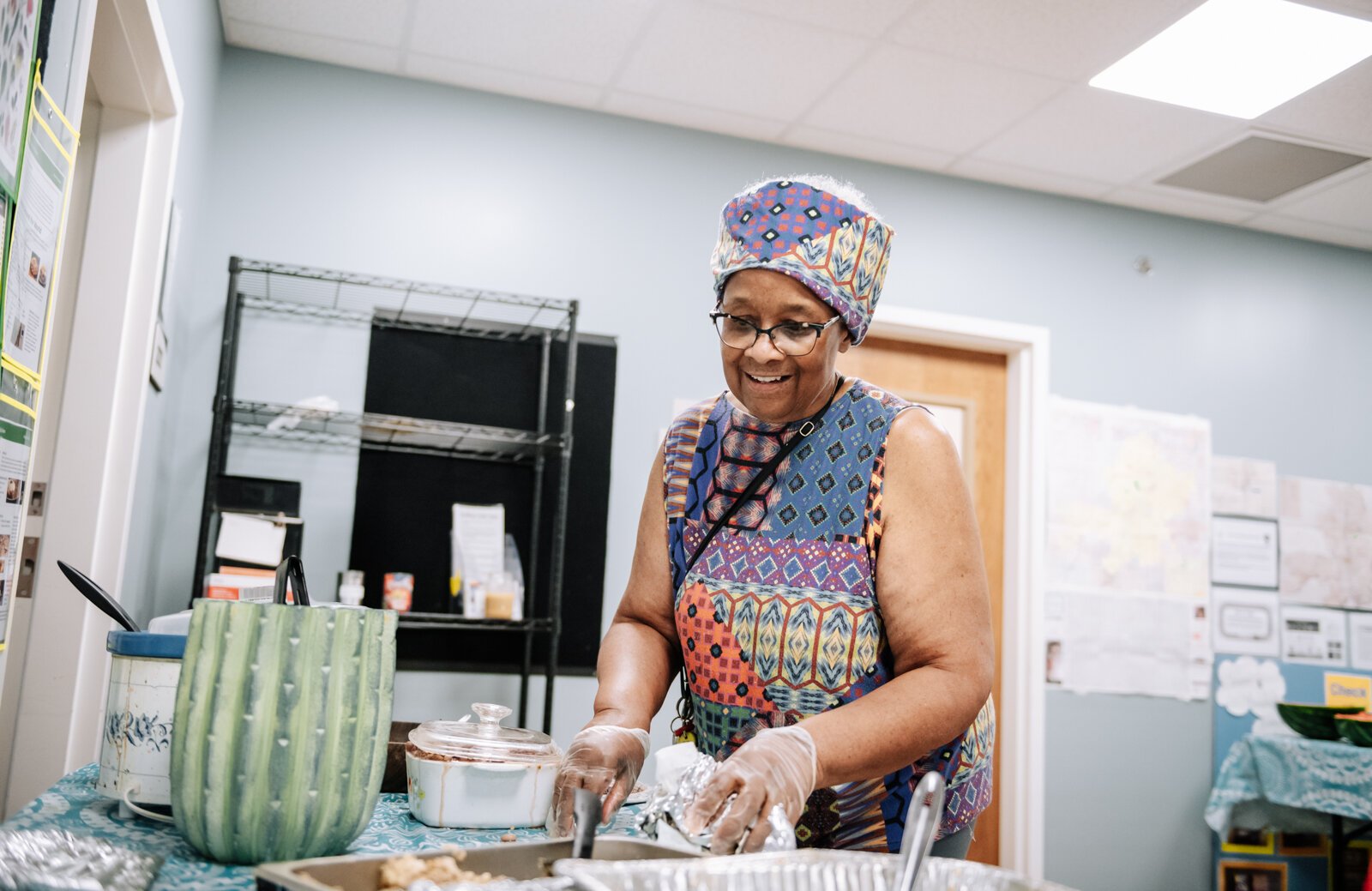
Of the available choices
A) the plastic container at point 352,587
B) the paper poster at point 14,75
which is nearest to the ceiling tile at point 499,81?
the plastic container at point 352,587

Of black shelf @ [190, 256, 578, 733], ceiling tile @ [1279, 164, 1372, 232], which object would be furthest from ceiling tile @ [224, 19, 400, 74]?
ceiling tile @ [1279, 164, 1372, 232]

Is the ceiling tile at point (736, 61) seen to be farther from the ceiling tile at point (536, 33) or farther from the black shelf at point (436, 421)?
the black shelf at point (436, 421)

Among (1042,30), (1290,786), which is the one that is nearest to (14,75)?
(1042,30)

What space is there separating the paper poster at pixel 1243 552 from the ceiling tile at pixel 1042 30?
1.75 meters

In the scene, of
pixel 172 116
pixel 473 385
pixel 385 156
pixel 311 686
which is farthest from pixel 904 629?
pixel 385 156

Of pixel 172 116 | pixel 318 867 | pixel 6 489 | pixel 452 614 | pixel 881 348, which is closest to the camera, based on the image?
pixel 318 867

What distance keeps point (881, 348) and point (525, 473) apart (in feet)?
4.22

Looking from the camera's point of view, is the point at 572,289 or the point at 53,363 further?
the point at 572,289

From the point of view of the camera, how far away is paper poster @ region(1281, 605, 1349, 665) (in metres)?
3.73

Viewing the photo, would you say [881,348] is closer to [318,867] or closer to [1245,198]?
[1245,198]

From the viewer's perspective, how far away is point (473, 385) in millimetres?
3070

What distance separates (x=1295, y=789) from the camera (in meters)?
3.31

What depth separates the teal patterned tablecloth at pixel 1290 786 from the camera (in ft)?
10.4

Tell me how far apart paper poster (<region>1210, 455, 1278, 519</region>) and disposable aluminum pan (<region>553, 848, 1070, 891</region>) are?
3.46 metres
